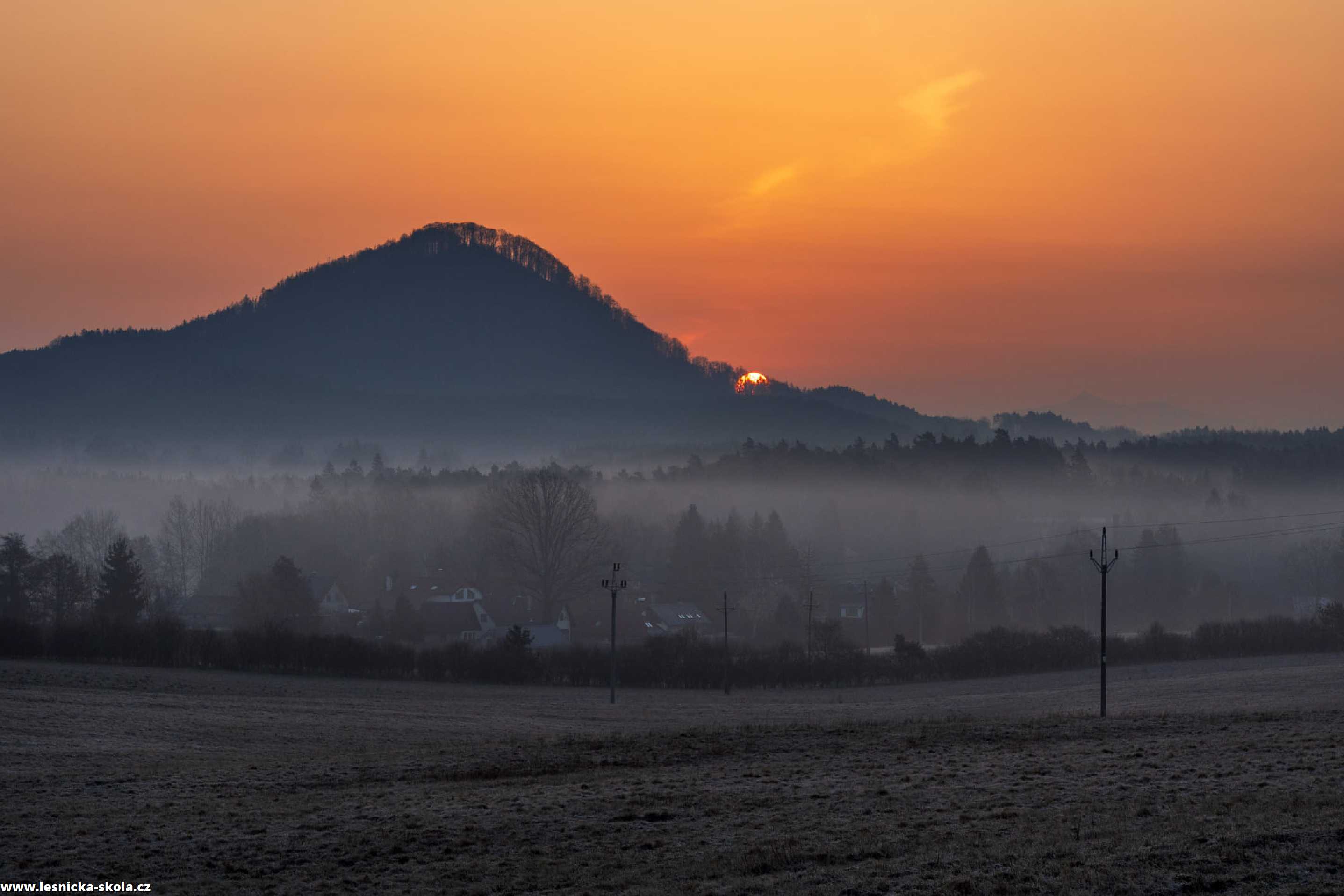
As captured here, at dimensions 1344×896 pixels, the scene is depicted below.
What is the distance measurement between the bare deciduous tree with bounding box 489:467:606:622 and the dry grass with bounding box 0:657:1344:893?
63.1 m

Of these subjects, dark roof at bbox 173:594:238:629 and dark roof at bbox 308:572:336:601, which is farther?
dark roof at bbox 308:572:336:601

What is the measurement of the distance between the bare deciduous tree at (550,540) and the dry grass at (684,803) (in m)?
63.1

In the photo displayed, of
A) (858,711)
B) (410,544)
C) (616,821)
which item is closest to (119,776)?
(616,821)

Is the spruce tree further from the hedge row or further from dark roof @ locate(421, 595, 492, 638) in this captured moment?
dark roof @ locate(421, 595, 492, 638)

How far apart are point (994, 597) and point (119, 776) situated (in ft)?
329

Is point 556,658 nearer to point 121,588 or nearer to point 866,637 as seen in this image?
point 866,637

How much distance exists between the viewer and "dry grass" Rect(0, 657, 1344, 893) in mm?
18438

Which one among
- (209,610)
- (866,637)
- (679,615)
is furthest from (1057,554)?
(209,610)

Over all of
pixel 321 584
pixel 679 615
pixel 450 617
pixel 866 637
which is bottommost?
pixel 866 637

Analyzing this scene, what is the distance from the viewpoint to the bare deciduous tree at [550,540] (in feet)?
361

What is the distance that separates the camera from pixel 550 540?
110875mm

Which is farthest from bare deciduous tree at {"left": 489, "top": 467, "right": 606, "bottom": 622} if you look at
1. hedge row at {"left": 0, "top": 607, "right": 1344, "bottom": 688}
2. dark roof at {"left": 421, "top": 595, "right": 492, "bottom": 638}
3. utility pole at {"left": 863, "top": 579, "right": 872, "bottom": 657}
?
hedge row at {"left": 0, "top": 607, "right": 1344, "bottom": 688}

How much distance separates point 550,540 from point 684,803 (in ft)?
285

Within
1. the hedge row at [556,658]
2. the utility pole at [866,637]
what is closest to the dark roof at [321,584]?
the hedge row at [556,658]
